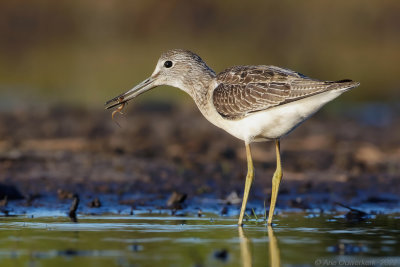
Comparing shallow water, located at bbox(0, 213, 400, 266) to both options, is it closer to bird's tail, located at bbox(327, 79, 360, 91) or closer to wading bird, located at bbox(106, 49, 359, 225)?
wading bird, located at bbox(106, 49, 359, 225)

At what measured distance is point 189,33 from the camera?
37.9 m

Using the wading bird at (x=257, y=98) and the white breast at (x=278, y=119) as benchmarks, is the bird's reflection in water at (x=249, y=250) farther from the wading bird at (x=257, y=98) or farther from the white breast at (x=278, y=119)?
the white breast at (x=278, y=119)

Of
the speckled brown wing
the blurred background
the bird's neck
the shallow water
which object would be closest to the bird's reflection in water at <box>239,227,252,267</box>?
the shallow water

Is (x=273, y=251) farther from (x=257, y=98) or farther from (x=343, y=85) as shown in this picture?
(x=257, y=98)

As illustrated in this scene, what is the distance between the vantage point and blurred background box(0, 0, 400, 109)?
101 ft

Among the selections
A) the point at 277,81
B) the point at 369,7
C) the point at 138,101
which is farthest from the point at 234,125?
the point at 369,7

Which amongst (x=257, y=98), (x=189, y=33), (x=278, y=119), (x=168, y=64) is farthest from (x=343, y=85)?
(x=189, y=33)

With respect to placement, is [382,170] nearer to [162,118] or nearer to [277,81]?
[277,81]

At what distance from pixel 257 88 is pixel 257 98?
14cm

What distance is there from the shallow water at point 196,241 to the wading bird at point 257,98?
659 millimetres

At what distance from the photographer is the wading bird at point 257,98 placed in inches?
363

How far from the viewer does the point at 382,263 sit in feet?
22.0

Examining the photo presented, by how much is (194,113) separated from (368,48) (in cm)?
1909

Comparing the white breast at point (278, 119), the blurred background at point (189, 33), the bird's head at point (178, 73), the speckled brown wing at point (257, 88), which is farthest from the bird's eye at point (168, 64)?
the blurred background at point (189, 33)
